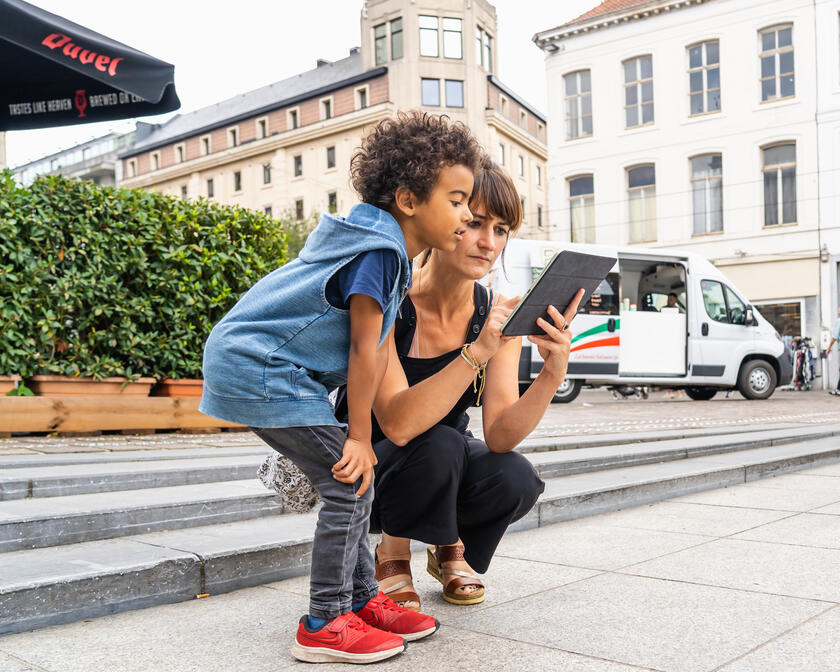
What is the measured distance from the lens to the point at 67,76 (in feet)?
17.5

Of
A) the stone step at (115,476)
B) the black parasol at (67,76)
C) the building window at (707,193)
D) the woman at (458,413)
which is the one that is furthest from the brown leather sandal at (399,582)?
the building window at (707,193)

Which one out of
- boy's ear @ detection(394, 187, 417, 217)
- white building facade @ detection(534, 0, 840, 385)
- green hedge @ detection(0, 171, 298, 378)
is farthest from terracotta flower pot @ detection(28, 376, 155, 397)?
white building facade @ detection(534, 0, 840, 385)

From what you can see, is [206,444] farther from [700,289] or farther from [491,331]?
[700,289]

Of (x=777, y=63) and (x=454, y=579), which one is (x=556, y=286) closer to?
(x=454, y=579)

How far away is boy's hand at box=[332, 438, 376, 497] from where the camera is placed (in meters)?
2.12

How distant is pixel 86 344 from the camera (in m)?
6.44

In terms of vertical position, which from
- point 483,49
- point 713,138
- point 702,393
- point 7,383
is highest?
point 483,49

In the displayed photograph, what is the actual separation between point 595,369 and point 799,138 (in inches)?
510

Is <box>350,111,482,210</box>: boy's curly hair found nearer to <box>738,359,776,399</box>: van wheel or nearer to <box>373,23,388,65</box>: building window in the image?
<box>738,359,776,399</box>: van wheel

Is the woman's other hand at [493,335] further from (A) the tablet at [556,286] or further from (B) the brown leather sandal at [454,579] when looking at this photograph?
(B) the brown leather sandal at [454,579]

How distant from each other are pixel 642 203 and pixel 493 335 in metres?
23.4

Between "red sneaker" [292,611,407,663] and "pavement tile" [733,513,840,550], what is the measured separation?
234 centimetres

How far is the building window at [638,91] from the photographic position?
24.6 m

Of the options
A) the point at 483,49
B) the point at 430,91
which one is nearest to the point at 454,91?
the point at 430,91
